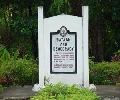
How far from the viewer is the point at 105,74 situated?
8.55 metres

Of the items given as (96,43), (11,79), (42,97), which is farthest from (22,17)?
(42,97)

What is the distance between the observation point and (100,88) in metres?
7.50

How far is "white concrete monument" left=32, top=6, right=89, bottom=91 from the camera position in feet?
23.3

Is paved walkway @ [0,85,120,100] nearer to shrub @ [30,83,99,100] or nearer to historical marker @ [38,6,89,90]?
historical marker @ [38,6,89,90]

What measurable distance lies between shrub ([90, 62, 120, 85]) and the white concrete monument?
45.8 inches

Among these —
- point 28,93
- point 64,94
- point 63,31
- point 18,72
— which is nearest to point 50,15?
point 18,72

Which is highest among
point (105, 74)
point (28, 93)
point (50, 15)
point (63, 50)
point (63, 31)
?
point (50, 15)

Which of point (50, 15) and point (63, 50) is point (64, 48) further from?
point (50, 15)

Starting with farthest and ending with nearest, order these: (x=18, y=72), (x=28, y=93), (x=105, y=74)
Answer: (x=105, y=74) < (x=18, y=72) < (x=28, y=93)

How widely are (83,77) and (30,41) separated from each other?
6469mm

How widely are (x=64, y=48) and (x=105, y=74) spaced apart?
188cm

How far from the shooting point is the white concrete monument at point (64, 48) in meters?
7.09

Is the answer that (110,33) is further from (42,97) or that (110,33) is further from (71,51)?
(42,97)

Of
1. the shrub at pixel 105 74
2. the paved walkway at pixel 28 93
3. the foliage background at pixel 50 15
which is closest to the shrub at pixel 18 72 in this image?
the paved walkway at pixel 28 93
